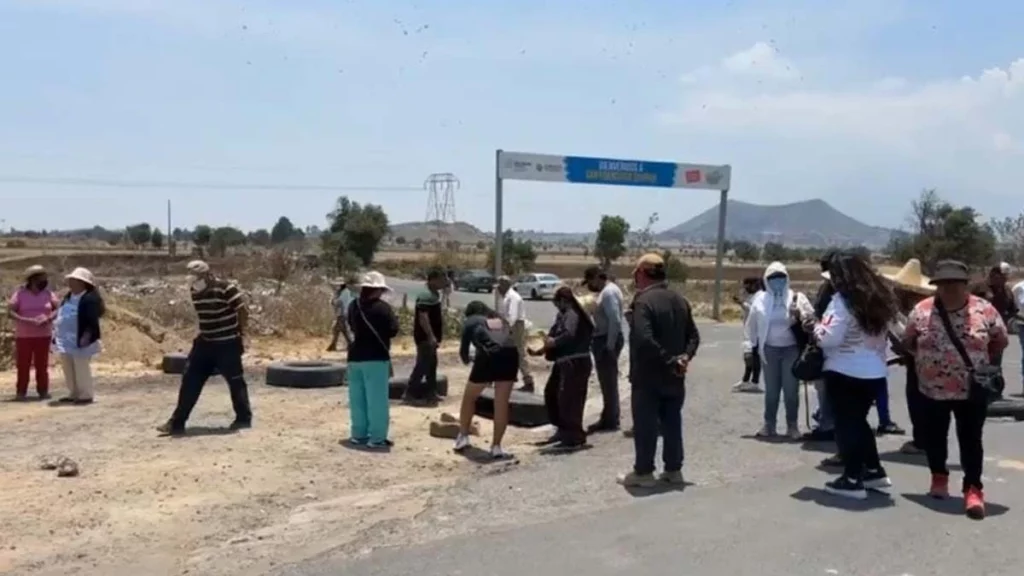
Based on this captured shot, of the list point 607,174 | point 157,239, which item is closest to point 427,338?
point 607,174

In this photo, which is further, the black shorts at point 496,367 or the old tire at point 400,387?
the old tire at point 400,387

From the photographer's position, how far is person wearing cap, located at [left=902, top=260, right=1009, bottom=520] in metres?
7.41

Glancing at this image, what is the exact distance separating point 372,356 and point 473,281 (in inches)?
1772

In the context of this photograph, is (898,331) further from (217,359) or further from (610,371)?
(217,359)

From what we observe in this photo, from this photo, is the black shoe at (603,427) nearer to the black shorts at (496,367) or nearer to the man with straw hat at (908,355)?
the black shorts at (496,367)

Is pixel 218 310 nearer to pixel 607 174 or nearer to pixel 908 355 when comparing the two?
pixel 908 355

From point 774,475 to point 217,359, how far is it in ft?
18.8

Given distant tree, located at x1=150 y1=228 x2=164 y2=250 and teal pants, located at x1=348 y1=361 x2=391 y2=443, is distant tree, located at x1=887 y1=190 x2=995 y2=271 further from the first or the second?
distant tree, located at x1=150 y1=228 x2=164 y2=250

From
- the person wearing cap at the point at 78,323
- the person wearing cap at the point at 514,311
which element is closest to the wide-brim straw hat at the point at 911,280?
the person wearing cap at the point at 514,311

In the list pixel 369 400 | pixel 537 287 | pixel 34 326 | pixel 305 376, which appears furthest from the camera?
pixel 537 287

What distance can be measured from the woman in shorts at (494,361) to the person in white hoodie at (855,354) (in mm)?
3241

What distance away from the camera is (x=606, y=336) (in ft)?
37.4

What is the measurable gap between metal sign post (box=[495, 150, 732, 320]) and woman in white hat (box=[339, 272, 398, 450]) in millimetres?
11588

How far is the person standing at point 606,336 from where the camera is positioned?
11.3m
